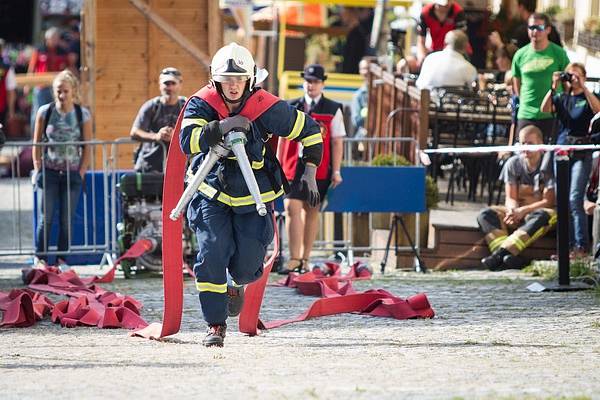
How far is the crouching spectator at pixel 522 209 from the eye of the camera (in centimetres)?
1424

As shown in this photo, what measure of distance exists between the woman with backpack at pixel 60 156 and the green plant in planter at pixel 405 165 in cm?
300

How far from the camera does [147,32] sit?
58.7 feet

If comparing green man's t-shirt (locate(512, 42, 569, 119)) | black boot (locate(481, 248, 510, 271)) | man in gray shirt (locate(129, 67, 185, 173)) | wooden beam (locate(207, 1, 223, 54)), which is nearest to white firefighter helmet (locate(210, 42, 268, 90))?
man in gray shirt (locate(129, 67, 185, 173))

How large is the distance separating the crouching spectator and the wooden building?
482cm

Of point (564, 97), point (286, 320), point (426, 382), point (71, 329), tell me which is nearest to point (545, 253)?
point (564, 97)

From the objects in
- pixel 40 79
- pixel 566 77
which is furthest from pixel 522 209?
pixel 40 79

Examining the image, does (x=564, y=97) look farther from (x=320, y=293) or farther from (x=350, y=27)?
(x=350, y=27)

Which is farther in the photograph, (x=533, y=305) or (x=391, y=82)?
(x=391, y=82)

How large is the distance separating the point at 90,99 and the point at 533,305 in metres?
7.94

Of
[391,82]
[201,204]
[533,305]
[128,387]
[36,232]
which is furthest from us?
[391,82]

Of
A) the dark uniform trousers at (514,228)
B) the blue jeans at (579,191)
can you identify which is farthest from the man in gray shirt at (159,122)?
the blue jeans at (579,191)

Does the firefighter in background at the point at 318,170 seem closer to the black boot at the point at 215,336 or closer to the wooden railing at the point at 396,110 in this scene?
the wooden railing at the point at 396,110

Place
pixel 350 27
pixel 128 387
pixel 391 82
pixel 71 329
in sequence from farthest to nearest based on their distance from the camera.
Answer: pixel 350 27
pixel 391 82
pixel 71 329
pixel 128 387

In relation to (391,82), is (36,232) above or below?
below
